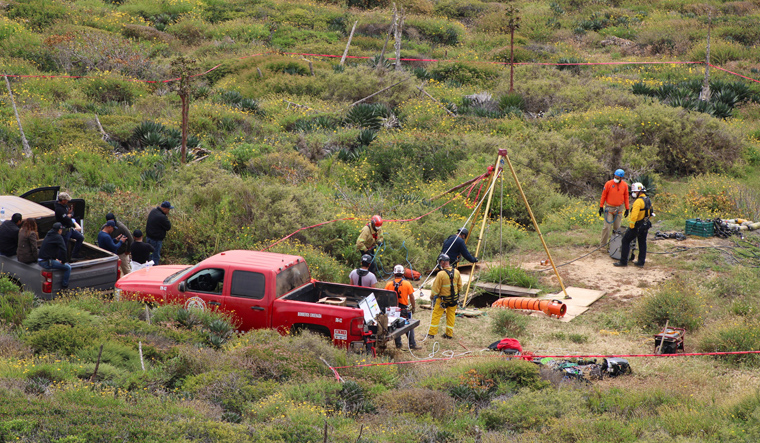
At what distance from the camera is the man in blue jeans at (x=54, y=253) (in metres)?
10.5

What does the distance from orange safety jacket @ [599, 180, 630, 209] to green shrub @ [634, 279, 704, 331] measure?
3.51 metres

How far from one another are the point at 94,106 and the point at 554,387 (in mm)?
17738

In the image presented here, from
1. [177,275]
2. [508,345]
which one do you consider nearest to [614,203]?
[508,345]

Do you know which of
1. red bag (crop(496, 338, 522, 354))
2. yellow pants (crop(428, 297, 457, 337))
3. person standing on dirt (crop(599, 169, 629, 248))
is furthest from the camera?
person standing on dirt (crop(599, 169, 629, 248))

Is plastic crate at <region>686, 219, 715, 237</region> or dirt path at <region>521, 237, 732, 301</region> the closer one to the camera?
dirt path at <region>521, 237, 732, 301</region>

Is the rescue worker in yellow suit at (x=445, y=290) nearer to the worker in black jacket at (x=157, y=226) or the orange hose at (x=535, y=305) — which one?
the orange hose at (x=535, y=305)

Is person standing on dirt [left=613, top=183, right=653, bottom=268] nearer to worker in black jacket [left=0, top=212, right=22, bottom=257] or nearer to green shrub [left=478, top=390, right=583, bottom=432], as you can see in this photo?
green shrub [left=478, top=390, right=583, bottom=432]

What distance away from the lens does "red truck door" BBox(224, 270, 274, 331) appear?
992 cm

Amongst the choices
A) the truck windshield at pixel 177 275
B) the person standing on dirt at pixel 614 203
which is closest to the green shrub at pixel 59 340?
the truck windshield at pixel 177 275

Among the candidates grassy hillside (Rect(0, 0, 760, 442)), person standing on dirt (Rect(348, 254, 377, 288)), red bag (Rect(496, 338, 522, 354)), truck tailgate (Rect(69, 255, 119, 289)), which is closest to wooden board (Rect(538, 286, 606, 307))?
grassy hillside (Rect(0, 0, 760, 442))

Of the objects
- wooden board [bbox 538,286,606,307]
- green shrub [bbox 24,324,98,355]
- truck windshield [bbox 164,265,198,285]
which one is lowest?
wooden board [bbox 538,286,606,307]

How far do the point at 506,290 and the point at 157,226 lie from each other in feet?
23.3

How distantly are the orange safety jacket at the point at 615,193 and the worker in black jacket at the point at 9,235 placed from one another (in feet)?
38.2

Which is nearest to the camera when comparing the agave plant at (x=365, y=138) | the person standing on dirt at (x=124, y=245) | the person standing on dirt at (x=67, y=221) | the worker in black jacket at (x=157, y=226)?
the person standing on dirt at (x=67, y=221)
